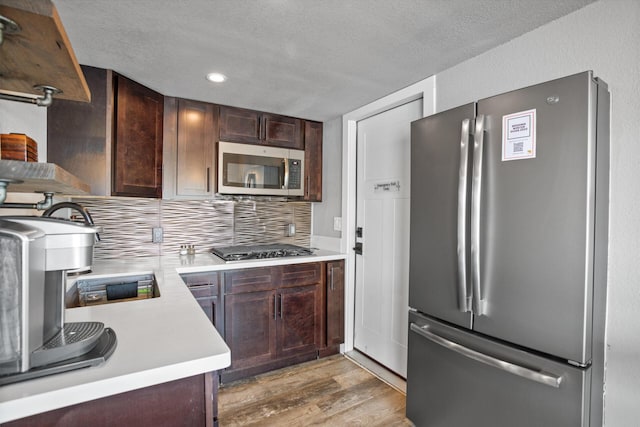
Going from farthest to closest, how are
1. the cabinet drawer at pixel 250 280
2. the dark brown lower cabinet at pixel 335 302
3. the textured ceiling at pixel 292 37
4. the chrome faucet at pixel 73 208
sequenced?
the dark brown lower cabinet at pixel 335 302, the cabinet drawer at pixel 250 280, the textured ceiling at pixel 292 37, the chrome faucet at pixel 73 208

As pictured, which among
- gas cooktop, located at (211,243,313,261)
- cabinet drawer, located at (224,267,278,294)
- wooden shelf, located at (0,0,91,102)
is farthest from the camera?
gas cooktop, located at (211,243,313,261)

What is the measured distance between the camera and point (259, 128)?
2.92 m

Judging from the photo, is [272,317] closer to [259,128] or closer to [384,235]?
[384,235]

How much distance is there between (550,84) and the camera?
128 cm

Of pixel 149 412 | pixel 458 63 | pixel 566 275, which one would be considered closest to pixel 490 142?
pixel 566 275

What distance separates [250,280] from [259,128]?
1.31m

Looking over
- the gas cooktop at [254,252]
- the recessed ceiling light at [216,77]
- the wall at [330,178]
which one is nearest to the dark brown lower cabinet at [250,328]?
the gas cooktop at [254,252]

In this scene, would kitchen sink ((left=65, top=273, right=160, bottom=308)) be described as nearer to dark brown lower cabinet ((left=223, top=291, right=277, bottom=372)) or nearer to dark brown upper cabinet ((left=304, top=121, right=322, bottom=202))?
dark brown lower cabinet ((left=223, top=291, right=277, bottom=372))

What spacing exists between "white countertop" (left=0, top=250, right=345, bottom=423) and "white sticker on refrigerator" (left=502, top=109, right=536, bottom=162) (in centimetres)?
132

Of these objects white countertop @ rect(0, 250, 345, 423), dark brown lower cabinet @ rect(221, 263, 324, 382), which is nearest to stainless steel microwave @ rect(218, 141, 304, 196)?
dark brown lower cabinet @ rect(221, 263, 324, 382)

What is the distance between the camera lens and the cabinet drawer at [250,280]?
96.5 inches

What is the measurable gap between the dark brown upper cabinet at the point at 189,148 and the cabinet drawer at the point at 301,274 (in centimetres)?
90

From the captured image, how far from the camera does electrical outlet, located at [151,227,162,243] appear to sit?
2.74 m

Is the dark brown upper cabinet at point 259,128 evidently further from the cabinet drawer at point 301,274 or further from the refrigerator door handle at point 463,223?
the refrigerator door handle at point 463,223
